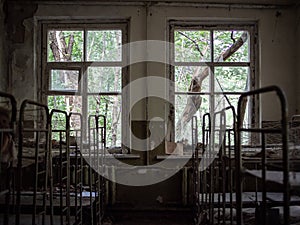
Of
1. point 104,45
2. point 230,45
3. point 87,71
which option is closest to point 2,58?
point 87,71

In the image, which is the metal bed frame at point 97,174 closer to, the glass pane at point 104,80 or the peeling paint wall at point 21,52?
the glass pane at point 104,80

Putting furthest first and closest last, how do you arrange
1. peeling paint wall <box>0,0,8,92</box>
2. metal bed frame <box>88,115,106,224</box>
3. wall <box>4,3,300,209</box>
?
wall <box>4,3,300,209</box>
peeling paint wall <box>0,0,8,92</box>
metal bed frame <box>88,115,106,224</box>

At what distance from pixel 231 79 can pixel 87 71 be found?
201 cm

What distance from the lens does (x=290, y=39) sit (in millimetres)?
5309

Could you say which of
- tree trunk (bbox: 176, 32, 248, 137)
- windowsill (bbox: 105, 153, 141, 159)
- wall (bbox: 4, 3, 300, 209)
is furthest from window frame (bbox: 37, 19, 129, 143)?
tree trunk (bbox: 176, 32, 248, 137)

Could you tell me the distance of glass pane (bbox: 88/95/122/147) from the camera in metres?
5.40

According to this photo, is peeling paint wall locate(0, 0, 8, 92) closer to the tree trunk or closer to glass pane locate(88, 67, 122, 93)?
glass pane locate(88, 67, 122, 93)

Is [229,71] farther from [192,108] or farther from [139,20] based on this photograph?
[139,20]

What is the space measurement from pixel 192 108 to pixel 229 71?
73 centimetres

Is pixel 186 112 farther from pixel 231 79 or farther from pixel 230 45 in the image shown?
pixel 230 45

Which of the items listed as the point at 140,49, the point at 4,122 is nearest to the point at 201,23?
the point at 140,49

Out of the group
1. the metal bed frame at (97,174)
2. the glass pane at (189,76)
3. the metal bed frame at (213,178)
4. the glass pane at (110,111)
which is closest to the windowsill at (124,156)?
the glass pane at (110,111)

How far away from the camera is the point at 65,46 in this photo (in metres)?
5.42

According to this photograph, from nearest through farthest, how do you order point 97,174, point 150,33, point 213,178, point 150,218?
point 213,178 → point 97,174 → point 150,218 → point 150,33
